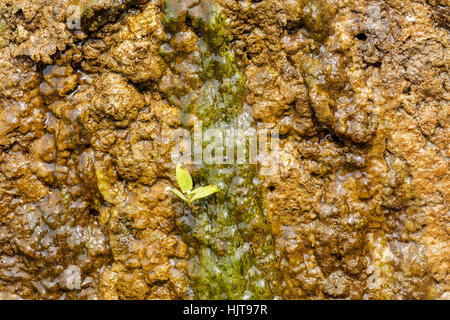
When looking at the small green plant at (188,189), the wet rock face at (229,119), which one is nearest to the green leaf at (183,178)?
the small green plant at (188,189)

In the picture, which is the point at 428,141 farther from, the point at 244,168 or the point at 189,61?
the point at 189,61

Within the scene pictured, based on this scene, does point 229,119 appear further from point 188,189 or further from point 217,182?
point 188,189

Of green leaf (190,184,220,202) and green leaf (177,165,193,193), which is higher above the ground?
green leaf (177,165,193,193)

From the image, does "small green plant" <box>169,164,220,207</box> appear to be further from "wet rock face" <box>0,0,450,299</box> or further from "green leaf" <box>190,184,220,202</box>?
"wet rock face" <box>0,0,450,299</box>

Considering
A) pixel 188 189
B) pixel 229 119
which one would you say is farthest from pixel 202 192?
pixel 229 119

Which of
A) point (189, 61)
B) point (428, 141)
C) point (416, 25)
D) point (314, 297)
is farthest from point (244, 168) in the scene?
point (416, 25)

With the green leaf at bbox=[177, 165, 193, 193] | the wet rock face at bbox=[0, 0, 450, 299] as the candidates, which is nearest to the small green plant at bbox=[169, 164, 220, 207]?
the green leaf at bbox=[177, 165, 193, 193]
